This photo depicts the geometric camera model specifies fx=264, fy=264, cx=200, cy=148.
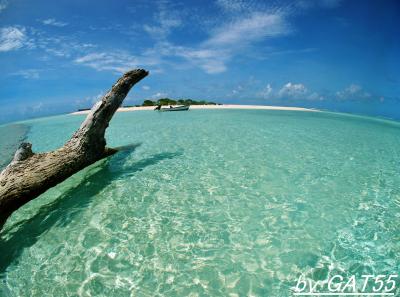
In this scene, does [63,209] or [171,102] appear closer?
[63,209]

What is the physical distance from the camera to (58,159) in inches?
290

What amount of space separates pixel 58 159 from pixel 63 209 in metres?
1.64

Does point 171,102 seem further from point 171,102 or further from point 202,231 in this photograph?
point 202,231

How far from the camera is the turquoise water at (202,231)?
4008 millimetres

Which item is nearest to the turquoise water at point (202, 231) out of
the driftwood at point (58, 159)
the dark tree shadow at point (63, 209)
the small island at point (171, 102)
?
the dark tree shadow at point (63, 209)

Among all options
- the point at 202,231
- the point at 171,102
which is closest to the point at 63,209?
the point at 202,231

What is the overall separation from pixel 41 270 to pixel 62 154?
4095mm

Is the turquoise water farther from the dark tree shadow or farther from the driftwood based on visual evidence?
the driftwood

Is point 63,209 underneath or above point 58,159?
underneath

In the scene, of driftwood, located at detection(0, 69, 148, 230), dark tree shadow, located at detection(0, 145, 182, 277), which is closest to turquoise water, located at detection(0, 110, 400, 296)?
dark tree shadow, located at detection(0, 145, 182, 277)

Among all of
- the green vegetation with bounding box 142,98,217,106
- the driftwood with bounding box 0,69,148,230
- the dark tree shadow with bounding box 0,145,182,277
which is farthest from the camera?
the green vegetation with bounding box 142,98,217,106

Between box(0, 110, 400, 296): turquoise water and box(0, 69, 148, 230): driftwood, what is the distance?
1.87ft

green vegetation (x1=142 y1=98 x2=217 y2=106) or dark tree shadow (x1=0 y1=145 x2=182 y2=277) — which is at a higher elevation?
green vegetation (x1=142 y1=98 x2=217 y2=106)

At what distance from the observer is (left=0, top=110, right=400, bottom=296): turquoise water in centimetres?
401
